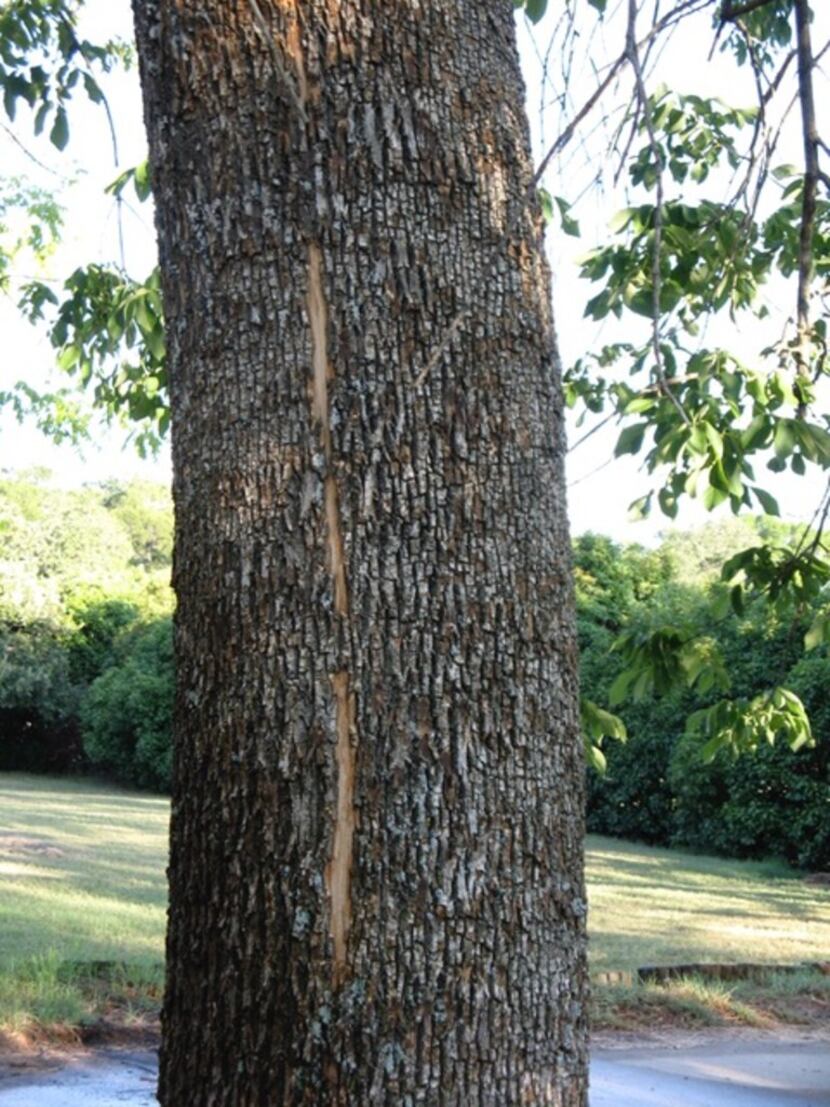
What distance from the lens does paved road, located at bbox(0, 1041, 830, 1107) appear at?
5613 mm

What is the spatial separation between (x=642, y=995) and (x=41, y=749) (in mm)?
24717

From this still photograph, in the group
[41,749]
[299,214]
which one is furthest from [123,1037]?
[41,749]

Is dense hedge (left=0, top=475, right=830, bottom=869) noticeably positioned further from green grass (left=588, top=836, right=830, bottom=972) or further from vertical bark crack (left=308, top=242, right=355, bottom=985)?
vertical bark crack (left=308, top=242, right=355, bottom=985)

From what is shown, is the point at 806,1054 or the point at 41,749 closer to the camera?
the point at 806,1054

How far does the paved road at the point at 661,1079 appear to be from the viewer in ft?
18.4

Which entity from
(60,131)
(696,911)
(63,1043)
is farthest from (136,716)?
(60,131)

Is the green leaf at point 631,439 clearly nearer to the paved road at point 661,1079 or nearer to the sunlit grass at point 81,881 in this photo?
the paved road at point 661,1079

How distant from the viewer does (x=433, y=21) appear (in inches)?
91.9

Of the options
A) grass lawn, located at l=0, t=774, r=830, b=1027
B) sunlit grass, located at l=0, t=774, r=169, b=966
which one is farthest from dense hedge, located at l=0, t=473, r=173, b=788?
grass lawn, located at l=0, t=774, r=830, b=1027

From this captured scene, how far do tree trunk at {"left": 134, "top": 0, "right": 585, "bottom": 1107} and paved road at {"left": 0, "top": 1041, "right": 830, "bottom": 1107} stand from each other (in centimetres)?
370

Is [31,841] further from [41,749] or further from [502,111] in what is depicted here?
[41,749]

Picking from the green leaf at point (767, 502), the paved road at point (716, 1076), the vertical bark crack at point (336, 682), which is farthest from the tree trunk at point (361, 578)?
the paved road at point (716, 1076)

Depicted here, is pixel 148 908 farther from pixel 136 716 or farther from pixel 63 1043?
pixel 136 716

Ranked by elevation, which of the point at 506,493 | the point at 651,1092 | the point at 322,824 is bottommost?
the point at 651,1092
